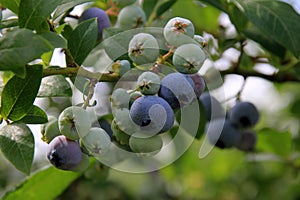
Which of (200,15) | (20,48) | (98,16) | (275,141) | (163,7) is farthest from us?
(275,141)

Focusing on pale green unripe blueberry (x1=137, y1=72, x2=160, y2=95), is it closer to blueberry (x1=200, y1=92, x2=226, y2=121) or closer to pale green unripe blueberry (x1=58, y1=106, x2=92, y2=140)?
pale green unripe blueberry (x1=58, y1=106, x2=92, y2=140)

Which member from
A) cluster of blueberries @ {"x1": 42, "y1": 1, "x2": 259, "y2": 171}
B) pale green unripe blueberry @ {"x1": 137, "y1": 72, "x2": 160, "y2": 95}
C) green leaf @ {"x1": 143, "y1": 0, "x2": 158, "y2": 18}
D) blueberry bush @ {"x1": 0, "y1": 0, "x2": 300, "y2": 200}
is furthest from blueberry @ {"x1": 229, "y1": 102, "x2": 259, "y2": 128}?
pale green unripe blueberry @ {"x1": 137, "y1": 72, "x2": 160, "y2": 95}

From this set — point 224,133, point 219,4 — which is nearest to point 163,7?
point 219,4

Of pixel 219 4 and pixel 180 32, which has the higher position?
pixel 180 32

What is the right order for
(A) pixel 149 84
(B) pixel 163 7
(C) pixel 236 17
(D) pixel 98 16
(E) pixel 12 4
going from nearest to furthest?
(A) pixel 149 84, (E) pixel 12 4, (D) pixel 98 16, (C) pixel 236 17, (B) pixel 163 7

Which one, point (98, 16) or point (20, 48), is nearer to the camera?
point (20, 48)

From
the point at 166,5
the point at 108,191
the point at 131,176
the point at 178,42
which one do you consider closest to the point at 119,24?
the point at 166,5

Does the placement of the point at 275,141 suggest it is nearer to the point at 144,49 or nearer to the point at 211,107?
the point at 211,107

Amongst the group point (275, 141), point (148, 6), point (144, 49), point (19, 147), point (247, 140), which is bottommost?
point (275, 141)
